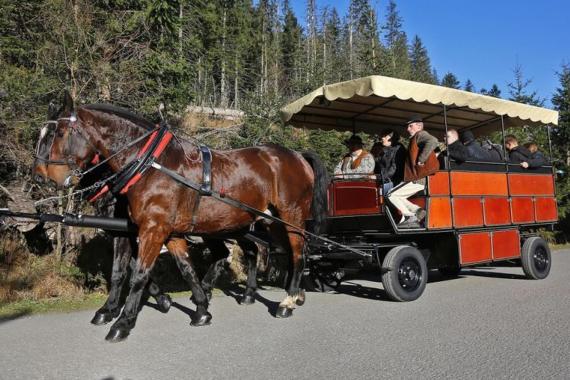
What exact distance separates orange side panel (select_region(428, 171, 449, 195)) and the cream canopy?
38.1 inches

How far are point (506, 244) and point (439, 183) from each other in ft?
6.31

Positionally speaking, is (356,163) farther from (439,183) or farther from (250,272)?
(250,272)

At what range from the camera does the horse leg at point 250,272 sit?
6413mm

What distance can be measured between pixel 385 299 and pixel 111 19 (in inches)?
276

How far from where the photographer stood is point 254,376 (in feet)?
11.6

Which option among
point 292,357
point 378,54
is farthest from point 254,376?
point 378,54

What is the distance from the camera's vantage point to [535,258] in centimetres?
809

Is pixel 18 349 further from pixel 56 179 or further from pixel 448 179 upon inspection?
pixel 448 179

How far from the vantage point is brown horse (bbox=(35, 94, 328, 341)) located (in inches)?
184

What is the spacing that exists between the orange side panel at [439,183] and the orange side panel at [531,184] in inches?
69.0

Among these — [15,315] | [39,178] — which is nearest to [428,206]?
[39,178]

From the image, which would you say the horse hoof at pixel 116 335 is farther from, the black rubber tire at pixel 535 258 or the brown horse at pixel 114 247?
the black rubber tire at pixel 535 258

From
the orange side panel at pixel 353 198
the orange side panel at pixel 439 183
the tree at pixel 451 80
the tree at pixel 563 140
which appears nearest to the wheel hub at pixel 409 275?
the orange side panel at pixel 353 198

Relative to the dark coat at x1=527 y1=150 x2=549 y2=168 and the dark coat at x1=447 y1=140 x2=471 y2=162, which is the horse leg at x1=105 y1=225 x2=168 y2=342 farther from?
the dark coat at x1=527 y1=150 x2=549 y2=168
